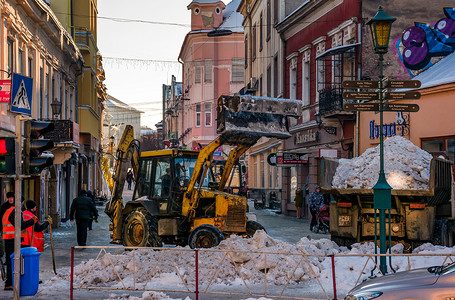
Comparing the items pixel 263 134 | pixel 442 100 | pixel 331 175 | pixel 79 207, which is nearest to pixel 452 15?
pixel 442 100

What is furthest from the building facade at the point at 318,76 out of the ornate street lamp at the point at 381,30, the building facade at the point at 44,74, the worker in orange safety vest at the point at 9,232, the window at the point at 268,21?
the worker in orange safety vest at the point at 9,232

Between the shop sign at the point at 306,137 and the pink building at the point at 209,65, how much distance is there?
3455 cm

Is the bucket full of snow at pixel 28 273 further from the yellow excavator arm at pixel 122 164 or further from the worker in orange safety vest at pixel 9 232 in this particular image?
the yellow excavator arm at pixel 122 164

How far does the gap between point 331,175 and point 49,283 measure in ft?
24.1

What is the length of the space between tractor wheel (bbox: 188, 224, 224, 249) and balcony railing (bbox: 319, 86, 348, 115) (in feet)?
36.6

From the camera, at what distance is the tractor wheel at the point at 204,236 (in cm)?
1578

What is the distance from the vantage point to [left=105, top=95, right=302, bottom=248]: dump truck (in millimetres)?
15648

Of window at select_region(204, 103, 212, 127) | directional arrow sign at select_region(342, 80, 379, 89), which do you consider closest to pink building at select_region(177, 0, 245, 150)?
window at select_region(204, 103, 212, 127)

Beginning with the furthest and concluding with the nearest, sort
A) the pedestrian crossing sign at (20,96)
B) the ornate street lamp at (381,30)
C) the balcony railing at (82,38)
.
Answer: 1. the balcony railing at (82,38)
2. the ornate street lamp at (381,30)
3. the pedestrian crossing sign at (20,96)

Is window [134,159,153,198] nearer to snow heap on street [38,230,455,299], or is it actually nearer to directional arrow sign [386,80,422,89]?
snow heap on street [38,230,455,299]

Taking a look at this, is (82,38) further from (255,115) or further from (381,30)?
(381,30)

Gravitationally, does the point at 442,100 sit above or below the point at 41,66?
below

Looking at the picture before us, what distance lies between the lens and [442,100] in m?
22.0

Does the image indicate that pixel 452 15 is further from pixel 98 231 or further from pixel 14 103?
pixel 14 103
